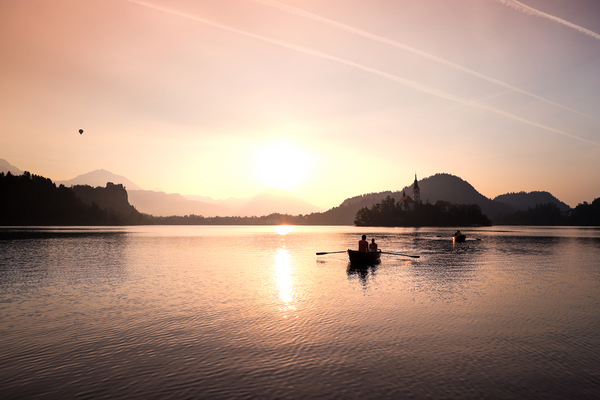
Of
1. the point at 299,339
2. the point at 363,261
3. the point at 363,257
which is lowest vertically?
the point at 299,339

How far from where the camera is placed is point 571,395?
10898 mm

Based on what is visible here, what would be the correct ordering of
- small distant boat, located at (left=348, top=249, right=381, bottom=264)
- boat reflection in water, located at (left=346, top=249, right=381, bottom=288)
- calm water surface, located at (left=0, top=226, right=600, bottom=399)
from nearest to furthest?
calm water surface, located at (left=0, top=226, right=600, bottom=399), boat reflection in water, located at (left=346, top=249, right=381, bottom=288), small distant boat, located at (left=348, top=249, right=381, bottom=264)

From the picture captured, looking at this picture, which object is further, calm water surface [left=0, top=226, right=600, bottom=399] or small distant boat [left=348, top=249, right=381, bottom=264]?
small distant boat [left=348, top=249, right=381, bottom=264]

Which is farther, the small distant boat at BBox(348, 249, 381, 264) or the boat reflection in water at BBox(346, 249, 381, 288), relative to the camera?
the small distant boat at BBox(348, 249, 381, 264)

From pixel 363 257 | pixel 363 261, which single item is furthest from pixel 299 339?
pixel 363 261

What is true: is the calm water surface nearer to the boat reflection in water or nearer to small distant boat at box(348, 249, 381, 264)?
the boat reflection in water

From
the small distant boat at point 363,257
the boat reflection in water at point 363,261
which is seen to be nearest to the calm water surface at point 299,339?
the boat reflection in water at point 363,261

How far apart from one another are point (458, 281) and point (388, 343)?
2079 cm

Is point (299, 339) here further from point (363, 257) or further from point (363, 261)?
point (363, 261)

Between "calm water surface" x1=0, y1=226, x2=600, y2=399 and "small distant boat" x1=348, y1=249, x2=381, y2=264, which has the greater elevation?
"small distant boat" x1=348, y1=249, x2=381, y2=264

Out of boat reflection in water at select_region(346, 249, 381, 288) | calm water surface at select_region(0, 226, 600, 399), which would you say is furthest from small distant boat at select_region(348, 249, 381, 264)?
calm water surface at select_region(0, 226, 600, 399)

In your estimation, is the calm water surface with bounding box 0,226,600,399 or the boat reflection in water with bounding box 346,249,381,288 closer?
the calm water surface with bounding box 0,226,600,399

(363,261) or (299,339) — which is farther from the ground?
(363,261)

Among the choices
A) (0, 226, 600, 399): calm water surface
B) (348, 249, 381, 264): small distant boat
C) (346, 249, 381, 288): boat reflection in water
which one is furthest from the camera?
(348, 249, 381, 264): small distant boat
